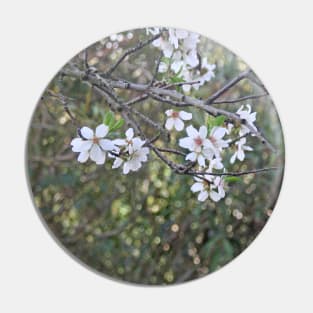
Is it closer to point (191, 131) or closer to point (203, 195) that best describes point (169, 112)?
point (191, 131)

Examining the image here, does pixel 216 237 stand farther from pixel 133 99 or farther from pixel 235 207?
pixel 133 99

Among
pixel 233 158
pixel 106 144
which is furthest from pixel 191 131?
pixel 106 144

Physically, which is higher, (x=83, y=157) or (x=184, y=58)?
(x=184, y=58)

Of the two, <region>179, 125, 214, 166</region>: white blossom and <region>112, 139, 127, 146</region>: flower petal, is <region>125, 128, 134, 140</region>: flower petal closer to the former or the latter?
<region>112, 139, 127, 146</region>: flower petal

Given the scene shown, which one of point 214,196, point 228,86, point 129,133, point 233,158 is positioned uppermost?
point 228,86

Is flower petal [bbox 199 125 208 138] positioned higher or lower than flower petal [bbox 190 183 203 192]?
higher

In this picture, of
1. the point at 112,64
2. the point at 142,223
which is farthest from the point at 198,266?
the point at 112,64

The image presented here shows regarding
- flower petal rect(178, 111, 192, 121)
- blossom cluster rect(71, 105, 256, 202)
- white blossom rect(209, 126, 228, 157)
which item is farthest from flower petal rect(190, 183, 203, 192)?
flower petal rect(178, 111, 192, 121)
